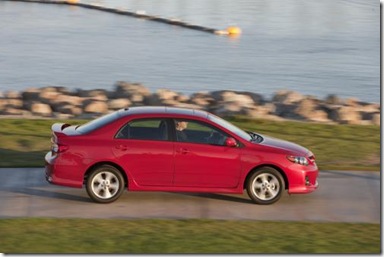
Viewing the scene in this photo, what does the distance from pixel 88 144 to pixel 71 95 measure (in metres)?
15.3

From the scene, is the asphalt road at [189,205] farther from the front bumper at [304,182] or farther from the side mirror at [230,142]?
the side mirror at [230,142]

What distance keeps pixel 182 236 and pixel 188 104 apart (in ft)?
49.6

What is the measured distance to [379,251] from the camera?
38.8 feet

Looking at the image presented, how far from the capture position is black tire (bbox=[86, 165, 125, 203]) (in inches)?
548

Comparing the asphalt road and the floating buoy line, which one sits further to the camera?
the floating buoy line

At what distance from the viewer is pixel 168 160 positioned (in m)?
14.0

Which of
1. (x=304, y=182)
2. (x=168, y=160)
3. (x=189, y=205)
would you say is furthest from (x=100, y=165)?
(x=304, y=182)

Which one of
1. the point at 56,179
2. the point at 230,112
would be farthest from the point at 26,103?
the point at 56,179

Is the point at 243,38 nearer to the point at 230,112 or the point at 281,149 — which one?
the point at 230,112

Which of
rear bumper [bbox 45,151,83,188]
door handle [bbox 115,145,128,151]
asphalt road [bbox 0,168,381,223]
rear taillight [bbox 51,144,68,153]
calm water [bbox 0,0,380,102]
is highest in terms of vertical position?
calm water [bbox 0,0,380,102]

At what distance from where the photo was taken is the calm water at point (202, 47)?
1588 inches

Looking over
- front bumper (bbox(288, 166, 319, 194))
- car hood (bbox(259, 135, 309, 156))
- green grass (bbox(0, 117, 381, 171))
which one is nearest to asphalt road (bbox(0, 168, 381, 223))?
front bumper (bbox(288, 166, 319, 194))

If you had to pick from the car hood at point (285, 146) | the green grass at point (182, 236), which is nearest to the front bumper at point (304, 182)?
the car hood at point (285, 146)

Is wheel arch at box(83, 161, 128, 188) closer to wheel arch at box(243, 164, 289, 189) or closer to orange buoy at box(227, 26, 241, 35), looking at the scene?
wheel arch at box(243, 164, 289, 189)
